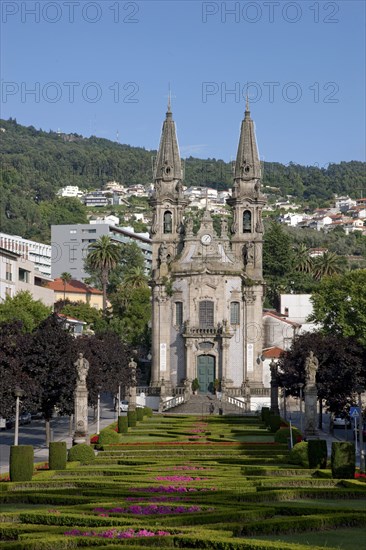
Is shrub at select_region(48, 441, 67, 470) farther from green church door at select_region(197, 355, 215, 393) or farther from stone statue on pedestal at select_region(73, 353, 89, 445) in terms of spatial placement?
green church door at select_region(197, 355, 215, 393)

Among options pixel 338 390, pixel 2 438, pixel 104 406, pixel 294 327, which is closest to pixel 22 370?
pixel 2 438

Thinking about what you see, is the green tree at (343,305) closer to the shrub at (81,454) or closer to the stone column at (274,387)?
the stone column at (274,387)

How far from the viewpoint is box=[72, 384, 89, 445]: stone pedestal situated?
62.8 metres

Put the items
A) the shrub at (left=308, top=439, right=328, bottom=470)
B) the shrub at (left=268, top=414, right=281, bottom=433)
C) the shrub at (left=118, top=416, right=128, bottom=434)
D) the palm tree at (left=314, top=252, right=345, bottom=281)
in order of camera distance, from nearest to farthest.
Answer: the shrub at (left=308, top=439, right=328, bottom=470), the shrub at (left=118, top=416, right=128, bottom=434), the shrub at (left=268, top=414, right=281, bottom=433), the palm tree at (left=314, top=252, right=345, bottom=281)

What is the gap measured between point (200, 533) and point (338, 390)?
56.4 metres

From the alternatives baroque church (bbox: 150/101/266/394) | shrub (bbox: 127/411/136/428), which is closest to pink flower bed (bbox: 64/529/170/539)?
shrub (bbox: 127/411/136/428)

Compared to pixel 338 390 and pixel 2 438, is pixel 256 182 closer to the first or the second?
pixel 338 390

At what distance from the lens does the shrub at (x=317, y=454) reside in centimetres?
4938

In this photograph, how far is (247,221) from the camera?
393ft

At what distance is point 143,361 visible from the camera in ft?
456

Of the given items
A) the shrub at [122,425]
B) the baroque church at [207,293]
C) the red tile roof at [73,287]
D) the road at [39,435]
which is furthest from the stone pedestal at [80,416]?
the red tile roof at [73,287]

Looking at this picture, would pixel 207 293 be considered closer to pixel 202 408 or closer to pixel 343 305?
pixel 202 408

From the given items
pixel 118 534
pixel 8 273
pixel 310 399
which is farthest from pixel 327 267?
pixel 118 534

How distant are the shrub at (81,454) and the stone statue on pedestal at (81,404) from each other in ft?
27.0
